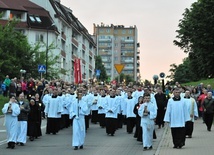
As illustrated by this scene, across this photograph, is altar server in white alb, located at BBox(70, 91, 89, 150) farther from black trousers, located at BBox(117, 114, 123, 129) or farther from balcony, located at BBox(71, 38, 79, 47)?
balcony, located at BBox(71, 38, 79, 47)

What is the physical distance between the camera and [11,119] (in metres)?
18.9

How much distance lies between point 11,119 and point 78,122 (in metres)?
2.26

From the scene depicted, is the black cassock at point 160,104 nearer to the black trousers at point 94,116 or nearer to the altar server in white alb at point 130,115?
the altar server in white alb at point 130,115

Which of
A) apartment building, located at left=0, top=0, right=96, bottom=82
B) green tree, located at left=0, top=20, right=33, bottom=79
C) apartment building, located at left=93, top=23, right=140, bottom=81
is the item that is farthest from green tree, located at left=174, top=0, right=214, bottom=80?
apartment building, located at left=93, top=23, right=140, bottom=81

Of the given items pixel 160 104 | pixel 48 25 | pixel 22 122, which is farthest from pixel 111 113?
pixel 48 25

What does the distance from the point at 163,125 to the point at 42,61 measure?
2966 centimetres

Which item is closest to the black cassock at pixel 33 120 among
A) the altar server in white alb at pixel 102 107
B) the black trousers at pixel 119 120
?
the black trousers at pixel 119 120

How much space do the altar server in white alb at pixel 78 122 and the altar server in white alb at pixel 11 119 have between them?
187 centimetres

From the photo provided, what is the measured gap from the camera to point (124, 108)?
85.6 feet

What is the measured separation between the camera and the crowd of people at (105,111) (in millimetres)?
18172

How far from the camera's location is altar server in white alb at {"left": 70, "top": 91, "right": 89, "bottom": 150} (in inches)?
722

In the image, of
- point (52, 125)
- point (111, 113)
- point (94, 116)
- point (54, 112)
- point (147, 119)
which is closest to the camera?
point (147, 119)

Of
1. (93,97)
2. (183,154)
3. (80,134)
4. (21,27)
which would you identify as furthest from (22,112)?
(21,27)

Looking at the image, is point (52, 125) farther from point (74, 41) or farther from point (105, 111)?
point (74, 41)
